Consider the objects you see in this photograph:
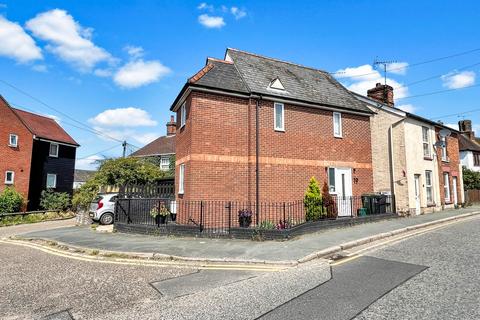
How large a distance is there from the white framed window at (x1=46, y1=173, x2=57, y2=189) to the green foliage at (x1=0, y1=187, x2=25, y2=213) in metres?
4.02

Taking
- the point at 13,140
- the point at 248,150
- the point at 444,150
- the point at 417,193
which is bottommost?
the point at 417,193

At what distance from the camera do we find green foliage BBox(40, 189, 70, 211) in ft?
86.6

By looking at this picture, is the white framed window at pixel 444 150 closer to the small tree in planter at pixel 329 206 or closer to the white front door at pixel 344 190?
the white front door at pixel 344 190

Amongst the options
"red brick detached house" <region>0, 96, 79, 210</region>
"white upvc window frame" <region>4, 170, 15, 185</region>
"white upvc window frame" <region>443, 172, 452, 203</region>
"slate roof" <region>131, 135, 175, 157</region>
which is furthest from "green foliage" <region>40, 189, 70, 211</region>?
"white upvc window frame" <region>443, 172, 452, 203</region>

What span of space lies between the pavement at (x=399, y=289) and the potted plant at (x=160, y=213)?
7.48 meters

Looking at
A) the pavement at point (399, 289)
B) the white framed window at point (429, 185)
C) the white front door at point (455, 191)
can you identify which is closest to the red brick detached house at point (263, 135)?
the white framed window at point (429, 185)

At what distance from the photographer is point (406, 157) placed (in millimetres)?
17328

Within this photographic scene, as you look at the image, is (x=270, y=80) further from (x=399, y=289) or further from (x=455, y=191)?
(x=455, y=191)

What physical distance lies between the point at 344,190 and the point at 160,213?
962 centimetres

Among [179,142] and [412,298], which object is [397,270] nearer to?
[412,298]

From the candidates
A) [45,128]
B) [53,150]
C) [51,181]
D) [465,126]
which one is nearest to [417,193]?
[465,126]

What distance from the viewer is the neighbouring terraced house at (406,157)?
1727 centimetres

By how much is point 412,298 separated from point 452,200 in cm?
2047

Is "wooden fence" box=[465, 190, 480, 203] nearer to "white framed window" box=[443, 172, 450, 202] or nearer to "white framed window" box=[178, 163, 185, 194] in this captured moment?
"white framed window" box=[443, 172, 450, 202]
